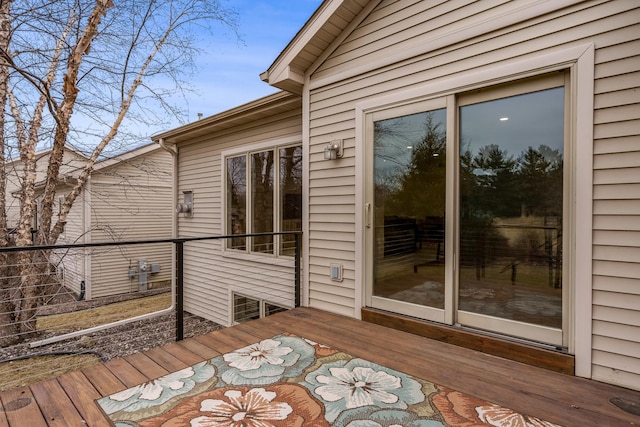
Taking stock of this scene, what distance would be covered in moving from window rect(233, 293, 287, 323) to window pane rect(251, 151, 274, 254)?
3.05 ft

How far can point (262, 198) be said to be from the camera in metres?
5.40

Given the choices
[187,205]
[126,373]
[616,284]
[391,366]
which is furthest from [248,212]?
[616,284]

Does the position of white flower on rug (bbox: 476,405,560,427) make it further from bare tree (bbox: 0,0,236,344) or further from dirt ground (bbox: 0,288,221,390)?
bare tree (bbox: 0,0,236,344)

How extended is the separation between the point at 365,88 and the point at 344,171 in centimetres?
87

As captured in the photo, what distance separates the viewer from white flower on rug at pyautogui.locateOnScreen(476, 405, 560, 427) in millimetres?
1700

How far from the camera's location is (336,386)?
2082 mm

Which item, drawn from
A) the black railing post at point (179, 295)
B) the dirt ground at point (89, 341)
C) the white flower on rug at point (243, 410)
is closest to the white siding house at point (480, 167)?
the black railing post at point (179, 295)

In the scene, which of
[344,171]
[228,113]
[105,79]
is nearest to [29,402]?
[344,171]

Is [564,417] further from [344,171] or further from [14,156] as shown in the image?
[14,156]

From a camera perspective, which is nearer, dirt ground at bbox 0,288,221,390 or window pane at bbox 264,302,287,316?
dirt ground at bbox 0,288,221,390

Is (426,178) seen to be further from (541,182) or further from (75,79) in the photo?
(75,79)

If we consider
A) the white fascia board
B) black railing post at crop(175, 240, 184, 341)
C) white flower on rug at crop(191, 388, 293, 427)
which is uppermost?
the white fascia board

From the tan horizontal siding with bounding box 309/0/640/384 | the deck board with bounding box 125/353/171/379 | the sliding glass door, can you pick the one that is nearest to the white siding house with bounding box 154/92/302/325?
the tan horizontal siding with bounding box 309/0/640/384

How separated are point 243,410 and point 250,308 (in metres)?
4.15
